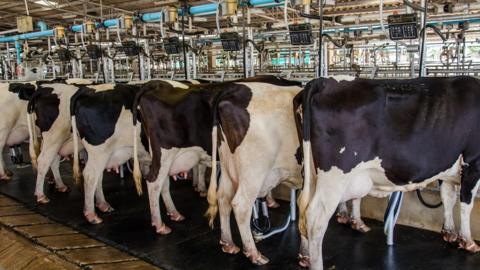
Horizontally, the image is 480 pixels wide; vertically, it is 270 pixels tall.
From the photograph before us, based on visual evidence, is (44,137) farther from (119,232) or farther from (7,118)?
(119,232)

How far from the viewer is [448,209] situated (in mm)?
3670

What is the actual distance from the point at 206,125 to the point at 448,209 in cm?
216

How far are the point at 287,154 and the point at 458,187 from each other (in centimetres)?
144

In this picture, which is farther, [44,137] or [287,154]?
[44,137]

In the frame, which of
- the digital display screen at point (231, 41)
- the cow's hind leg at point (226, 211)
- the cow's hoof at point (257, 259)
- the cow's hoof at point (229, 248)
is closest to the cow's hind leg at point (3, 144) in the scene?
the digital display screen at point (231, 41)

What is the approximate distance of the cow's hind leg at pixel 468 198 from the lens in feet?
10.5

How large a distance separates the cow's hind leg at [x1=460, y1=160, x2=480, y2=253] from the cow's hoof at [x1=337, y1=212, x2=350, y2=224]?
1.05 metres

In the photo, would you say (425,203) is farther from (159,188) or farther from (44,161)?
(44,161)

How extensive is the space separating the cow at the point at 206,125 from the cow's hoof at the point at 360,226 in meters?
0.96

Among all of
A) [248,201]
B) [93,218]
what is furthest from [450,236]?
[93,218]

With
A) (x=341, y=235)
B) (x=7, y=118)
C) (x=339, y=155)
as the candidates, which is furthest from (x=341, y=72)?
(x=7, y=118)

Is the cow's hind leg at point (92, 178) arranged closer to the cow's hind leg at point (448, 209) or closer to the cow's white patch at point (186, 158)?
the cow's white patch at point (186, 158)

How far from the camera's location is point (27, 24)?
8.88 meters

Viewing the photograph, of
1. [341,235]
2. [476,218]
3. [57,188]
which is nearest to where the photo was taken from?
[476,218]
